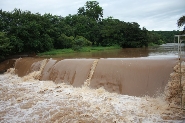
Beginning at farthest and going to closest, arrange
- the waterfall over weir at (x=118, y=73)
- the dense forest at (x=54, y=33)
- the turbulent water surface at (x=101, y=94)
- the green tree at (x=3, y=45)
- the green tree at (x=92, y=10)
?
the green tree at (x=92, y=10)
the dense forest at (x=54, y=33)
the green tree at (x=3, y=45)
the waterfall over weir at (x=118, y=73)
the turbulent water surface at (x=101, y=94)

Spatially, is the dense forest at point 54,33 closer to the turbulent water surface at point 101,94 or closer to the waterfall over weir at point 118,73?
the waterfall over weir at point 118,73

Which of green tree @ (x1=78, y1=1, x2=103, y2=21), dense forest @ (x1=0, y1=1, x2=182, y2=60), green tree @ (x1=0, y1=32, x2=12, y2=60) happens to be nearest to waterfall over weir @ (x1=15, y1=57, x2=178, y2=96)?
green tree @ (x1=0, y1=32, x2=12, y2=60)

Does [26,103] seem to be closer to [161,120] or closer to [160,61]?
[161,120]

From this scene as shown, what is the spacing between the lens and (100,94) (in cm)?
661

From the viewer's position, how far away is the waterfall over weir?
20.4ft

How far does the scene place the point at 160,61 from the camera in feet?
21.7

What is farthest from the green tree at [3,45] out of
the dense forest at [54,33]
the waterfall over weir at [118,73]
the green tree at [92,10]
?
the green tree at [92,10]

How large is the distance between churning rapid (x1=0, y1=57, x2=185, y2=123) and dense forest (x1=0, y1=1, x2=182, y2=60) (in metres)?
7.60

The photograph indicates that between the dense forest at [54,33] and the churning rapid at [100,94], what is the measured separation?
7600mm

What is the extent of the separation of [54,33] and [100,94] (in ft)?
51.3

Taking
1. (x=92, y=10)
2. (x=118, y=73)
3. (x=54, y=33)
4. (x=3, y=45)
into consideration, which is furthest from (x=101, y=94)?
(x=92, y=10)

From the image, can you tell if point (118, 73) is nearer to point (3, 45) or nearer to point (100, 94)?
point (100, 94)

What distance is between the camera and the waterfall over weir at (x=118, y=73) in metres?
6.21

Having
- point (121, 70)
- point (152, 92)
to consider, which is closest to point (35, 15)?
point (121, 70)
